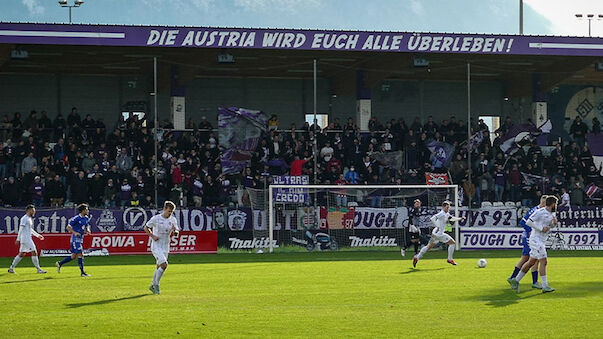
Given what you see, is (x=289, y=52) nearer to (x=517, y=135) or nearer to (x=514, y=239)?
(x=517, y=135)

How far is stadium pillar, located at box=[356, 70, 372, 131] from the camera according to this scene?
46.8 metres

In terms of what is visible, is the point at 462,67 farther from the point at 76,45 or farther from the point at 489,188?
the point at 76,45

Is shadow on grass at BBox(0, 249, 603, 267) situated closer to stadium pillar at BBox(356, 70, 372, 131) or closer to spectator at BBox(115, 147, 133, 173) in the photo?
spectator at BBox(115, 147, 133, 173)

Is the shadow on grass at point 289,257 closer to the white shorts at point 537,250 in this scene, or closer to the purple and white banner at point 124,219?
the purple and white banner at point 124,219

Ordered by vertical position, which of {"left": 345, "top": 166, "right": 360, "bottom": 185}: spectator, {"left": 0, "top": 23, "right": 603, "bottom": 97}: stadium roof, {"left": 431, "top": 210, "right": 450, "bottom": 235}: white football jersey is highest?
{"left": 0, "top": 23, "right": 603, "bottom": 97}: stadium roof

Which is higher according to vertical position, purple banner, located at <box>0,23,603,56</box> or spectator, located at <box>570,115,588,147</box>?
purple banner, located at <box>0,23,603,56</box>

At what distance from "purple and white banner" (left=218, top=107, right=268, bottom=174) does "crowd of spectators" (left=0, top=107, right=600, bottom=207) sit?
342 mm

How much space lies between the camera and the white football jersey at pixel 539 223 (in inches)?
805

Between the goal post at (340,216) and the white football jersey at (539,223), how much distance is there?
637 inches

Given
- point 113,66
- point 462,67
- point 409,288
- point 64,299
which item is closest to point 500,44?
point 462,67

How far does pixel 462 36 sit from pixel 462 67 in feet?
18.1

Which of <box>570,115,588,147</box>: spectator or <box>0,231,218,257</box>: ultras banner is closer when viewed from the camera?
<box>0,231,218,257</box>: ultras banner

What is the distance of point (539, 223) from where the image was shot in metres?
20.5

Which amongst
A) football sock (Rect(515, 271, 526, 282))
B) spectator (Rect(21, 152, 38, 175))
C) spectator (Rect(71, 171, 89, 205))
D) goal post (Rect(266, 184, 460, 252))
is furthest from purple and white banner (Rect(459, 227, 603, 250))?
spectator (Rect(21, 152, 38, 175))
